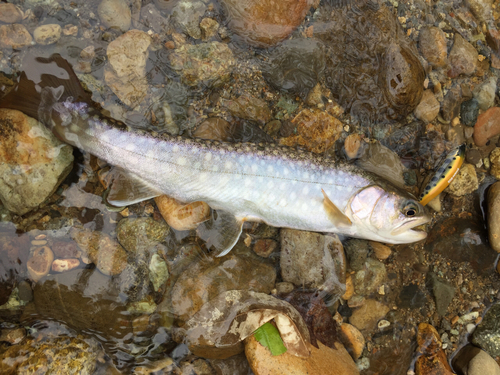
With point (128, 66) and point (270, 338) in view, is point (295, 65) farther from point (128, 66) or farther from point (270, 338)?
point (270, 338)

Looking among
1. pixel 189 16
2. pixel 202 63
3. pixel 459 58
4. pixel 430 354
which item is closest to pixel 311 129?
pixel 202 63

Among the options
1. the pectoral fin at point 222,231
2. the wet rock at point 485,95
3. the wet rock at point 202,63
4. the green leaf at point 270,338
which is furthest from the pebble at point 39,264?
the wet rock at point 485,95

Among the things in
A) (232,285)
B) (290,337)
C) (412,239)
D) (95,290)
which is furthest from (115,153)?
(412,239)

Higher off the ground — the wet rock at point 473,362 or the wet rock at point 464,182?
the wet rock at point 464,182

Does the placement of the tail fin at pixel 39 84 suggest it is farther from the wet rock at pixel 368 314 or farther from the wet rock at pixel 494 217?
the wet rock at pixel 494 217

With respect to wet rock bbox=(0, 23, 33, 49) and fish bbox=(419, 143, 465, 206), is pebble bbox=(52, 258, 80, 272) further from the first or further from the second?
fish bbox=(419, 143, 465, 206)
